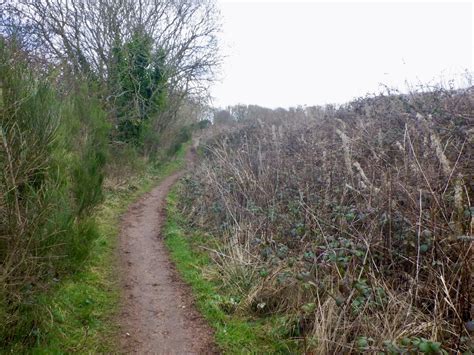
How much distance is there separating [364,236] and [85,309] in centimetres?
363

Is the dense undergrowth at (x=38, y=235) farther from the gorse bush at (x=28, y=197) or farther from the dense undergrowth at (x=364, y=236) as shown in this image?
the dense undergrowth at (x=364, y=236)

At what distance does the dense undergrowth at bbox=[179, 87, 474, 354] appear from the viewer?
318 centimetres

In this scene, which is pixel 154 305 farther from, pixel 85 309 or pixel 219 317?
pixel 219 317

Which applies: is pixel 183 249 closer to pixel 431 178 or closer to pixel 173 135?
pixel 431 178

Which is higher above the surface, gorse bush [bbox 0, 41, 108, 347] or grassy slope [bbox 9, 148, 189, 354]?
gorse bush [bbox 0, 41, 108, 347]

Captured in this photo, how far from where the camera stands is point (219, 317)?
14.9ft

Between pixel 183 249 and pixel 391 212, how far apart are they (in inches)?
175

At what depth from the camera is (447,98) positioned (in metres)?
7.05

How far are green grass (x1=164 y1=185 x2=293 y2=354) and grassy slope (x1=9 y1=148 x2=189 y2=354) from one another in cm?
117

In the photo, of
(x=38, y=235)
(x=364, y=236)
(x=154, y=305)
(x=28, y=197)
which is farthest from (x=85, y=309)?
(x=364, y=236)

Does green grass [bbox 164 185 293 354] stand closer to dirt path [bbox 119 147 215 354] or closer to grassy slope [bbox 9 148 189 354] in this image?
dirt path [bbox 119 147 215 354]

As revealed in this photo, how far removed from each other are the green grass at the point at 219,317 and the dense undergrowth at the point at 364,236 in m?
0.14

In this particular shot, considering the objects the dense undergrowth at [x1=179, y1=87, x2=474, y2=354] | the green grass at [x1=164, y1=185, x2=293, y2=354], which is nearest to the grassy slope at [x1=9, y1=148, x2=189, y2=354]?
the green grass at [x1=164, y1=185, x2=293, y2=354]

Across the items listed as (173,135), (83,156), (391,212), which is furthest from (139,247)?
(173,135)
